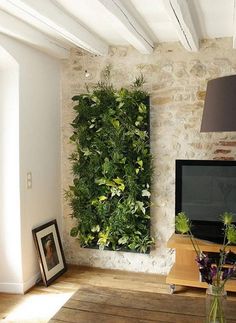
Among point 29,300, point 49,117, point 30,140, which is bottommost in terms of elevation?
point 29,300

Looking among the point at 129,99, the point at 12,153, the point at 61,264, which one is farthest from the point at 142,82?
the point at 61,264

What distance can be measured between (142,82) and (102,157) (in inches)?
35.4

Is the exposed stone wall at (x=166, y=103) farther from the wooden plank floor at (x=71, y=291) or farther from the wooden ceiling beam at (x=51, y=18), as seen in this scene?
the wooden ceiling beam at (x=51, y=18)

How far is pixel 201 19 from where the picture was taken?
2.87 metres

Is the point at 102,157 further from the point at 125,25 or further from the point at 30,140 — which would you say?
the point at 125,25

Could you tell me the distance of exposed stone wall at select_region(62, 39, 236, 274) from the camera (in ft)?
11.3

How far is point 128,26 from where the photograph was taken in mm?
2711

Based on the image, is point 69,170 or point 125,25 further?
point 69,170

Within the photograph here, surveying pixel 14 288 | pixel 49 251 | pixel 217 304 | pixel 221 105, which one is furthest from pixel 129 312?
pixel 49 251

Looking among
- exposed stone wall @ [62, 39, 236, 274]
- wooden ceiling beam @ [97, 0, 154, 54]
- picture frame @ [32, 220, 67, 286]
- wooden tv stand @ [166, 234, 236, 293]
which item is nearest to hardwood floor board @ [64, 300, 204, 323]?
wooden tv stand @ [166, 234, 236, 293]

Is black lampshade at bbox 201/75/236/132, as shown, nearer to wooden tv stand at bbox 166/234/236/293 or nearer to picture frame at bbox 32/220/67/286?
wooden tv stand at bbox 166/234/236/293

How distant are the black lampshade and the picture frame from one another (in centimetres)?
258

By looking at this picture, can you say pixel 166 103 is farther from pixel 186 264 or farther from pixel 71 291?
pixel 71 291

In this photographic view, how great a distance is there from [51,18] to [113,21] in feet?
1.78
